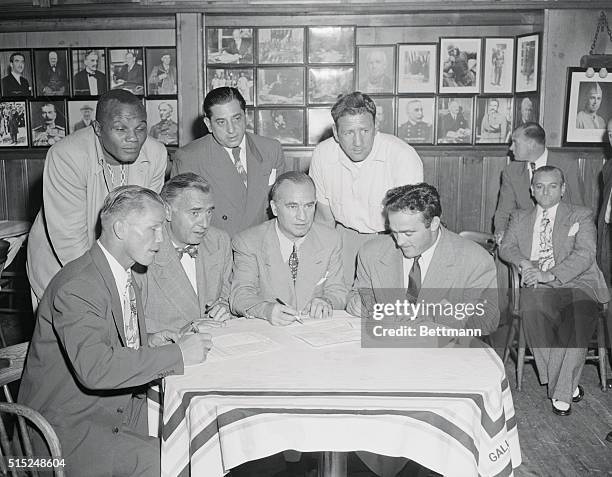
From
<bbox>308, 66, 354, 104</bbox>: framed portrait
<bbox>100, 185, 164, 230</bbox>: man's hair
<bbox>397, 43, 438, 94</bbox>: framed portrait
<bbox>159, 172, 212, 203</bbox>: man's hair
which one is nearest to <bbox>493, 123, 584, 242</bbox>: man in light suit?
<bbox>397, 43, 438, 94</bbox>: framed portrait

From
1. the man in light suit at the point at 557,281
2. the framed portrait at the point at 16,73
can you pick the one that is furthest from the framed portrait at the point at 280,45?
the man in light suit at the point at 557,281

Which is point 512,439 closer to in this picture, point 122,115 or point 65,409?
point 65,409

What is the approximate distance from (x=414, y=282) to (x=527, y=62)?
3.60 meters

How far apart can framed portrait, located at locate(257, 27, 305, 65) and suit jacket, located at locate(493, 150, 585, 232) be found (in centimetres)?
216

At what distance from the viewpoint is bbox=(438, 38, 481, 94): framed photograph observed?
5.95 meters

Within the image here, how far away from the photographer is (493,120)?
6.09m

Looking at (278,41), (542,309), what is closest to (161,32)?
(278,41)

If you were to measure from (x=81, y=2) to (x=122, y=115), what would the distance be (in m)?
3.33

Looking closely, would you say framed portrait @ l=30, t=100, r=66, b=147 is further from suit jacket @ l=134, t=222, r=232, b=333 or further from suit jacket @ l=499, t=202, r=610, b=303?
suit jacket @ l=499, t=202, r=610, b=303

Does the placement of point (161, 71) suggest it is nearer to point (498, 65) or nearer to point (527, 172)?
point (498, 65)

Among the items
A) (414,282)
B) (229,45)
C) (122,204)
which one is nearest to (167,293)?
(122,204)

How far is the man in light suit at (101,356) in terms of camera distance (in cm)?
214

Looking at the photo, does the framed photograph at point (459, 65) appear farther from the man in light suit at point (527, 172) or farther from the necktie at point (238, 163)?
the necktie at point (238, 163)

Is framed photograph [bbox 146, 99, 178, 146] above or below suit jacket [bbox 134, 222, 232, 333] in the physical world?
above
